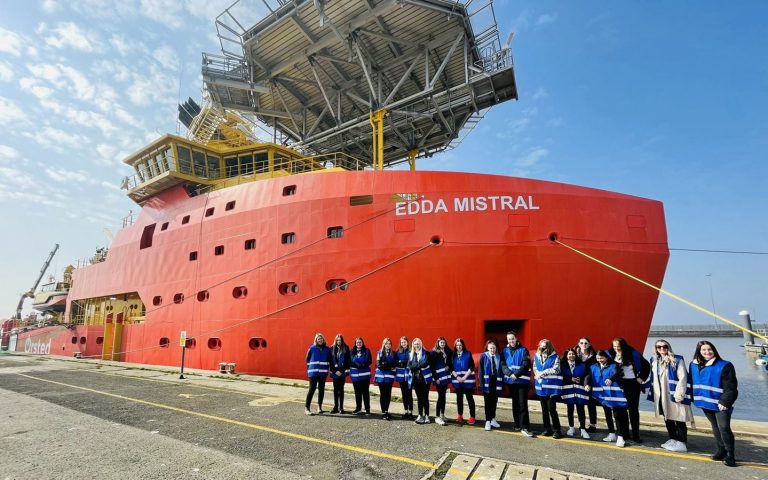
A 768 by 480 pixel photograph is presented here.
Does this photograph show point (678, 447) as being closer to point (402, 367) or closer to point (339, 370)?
point (402, 367)

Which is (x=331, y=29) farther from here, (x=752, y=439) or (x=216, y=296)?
(x=752, y=439)

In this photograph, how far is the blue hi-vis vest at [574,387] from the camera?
6090mm

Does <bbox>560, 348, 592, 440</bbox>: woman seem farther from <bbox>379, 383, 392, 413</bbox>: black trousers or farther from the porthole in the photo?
the porthole

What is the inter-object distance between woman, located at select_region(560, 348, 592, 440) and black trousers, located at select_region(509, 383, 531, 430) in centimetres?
58

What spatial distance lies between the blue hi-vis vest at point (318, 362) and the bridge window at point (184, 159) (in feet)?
40.3

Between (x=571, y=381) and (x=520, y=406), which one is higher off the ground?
(x=571, y=381)

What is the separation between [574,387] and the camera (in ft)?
20.2

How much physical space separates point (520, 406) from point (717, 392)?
8.08 feet

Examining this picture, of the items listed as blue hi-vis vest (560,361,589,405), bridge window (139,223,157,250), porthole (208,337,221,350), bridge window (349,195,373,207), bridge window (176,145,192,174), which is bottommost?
blue hi-vis vest (560,361,589,405)

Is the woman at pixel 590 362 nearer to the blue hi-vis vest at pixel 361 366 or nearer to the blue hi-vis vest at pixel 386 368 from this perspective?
the blue hi-vis vest at pixel 386 368

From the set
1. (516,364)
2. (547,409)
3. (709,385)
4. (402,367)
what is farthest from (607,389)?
(402,367)

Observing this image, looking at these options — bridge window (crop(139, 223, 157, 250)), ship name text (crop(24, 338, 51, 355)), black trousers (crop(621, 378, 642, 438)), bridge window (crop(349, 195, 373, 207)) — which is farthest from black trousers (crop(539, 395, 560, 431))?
ship name text (crop(24, 338, 51, 355))

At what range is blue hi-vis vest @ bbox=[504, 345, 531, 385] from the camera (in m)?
6.37

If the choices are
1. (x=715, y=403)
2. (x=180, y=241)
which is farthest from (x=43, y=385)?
(x=715, y=403)
